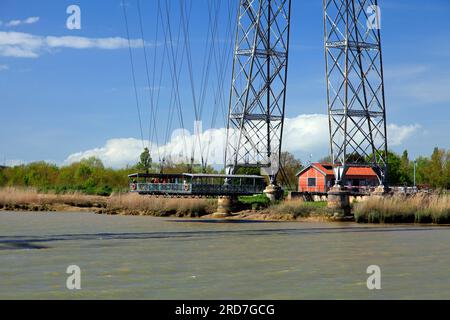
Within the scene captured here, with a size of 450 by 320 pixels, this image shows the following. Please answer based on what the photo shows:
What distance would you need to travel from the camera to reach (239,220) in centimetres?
4369

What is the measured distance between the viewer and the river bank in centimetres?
4097

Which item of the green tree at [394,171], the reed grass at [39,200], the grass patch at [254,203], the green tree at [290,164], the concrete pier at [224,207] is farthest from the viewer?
the green tree at [290,164]

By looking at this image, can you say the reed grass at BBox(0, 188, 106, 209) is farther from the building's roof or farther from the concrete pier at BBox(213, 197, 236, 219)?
the building's roof

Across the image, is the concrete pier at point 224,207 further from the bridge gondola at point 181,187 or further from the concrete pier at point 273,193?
the concrete pier at point 273,193

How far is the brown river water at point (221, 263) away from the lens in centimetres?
1488

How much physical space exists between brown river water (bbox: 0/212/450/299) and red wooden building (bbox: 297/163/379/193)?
111 feet

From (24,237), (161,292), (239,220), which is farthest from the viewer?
(239,220)

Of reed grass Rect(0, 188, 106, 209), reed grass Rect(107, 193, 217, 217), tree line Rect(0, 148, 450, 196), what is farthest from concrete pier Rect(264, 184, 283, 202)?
tree line Rect(0, 148, 450, 196)

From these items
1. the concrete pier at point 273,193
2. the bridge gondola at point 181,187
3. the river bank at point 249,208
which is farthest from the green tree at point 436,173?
the bridge gondola at point 181,187

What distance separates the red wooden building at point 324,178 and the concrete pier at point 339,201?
71.0ft
